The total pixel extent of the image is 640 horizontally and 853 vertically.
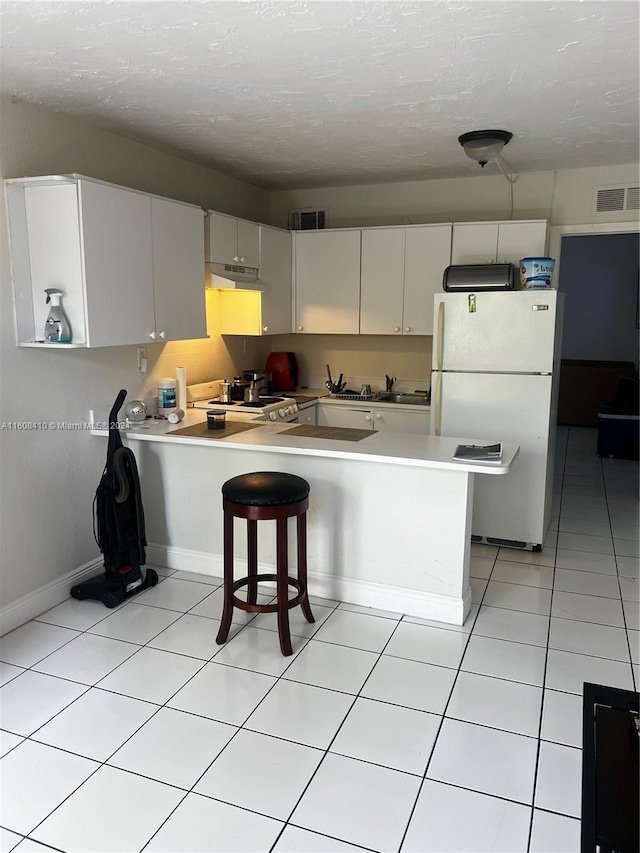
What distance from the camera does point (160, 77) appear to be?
262 centimetres

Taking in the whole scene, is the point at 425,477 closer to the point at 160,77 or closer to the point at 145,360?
the point at 145,360

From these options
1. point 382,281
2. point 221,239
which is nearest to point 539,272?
point 382,281

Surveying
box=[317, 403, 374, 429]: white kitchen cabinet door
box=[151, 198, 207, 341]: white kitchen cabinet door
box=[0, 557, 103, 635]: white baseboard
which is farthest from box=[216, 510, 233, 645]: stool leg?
box=[317, 403, 374, 429]: white kitchen cabinet door

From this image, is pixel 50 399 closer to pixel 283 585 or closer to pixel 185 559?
pixel 185 559

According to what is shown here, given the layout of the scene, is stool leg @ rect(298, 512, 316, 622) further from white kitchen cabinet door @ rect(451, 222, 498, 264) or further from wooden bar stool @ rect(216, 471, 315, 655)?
white kitchen cabinet door @ rect(451, 222, 498, 264)

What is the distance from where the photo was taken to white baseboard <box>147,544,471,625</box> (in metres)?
3.06

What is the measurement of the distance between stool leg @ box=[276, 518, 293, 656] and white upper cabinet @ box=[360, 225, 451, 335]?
2.47 metres

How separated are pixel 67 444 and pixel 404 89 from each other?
7.73 feet

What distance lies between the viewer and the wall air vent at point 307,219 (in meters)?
5.10

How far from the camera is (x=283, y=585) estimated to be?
2.71 m

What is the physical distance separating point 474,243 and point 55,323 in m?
2.90

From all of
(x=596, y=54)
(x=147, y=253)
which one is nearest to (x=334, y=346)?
(x=147, y=253)

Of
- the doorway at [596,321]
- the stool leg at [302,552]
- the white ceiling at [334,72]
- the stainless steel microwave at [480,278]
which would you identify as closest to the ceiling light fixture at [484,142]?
the white ceiling at [334,72]

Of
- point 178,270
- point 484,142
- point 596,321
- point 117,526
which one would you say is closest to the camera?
point 117,526
